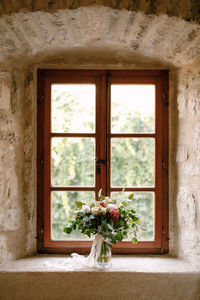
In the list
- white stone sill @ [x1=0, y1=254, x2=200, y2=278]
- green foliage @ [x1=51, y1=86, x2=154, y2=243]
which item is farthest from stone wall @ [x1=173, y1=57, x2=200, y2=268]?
green foliage @ [x1=51, y1=86, x2=154, y2=243]

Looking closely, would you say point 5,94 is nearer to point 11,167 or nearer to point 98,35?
point 11,167

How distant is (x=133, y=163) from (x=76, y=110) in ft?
2.66

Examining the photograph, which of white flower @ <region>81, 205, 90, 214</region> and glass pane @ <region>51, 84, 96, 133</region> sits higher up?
glass pane @ <region>51, 84, 96, 133</region>

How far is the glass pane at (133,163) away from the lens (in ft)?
6.92

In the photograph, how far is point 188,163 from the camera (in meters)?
1.90

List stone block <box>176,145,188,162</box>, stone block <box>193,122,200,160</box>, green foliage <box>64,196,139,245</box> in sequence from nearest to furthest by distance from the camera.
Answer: green foliage <box>64,196,139,245</box> < stone block <box>193,122,200,160</box> < stone block <box>176,145,188,162</box>

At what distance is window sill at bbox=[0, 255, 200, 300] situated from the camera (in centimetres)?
175

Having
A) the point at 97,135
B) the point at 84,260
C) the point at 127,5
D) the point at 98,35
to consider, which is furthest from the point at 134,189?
the point at 127,5

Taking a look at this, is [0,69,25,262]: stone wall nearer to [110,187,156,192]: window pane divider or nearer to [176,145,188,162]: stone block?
[110,187,156,192]: window pane divider

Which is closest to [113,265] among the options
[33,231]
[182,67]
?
[33,231]

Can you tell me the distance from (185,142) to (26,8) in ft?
4.21

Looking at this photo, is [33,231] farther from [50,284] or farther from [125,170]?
[125,170]

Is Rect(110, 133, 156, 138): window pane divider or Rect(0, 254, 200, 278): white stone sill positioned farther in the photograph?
Rect(110, 133, 156, 138): window pane divider

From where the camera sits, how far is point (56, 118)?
81.6 inches
